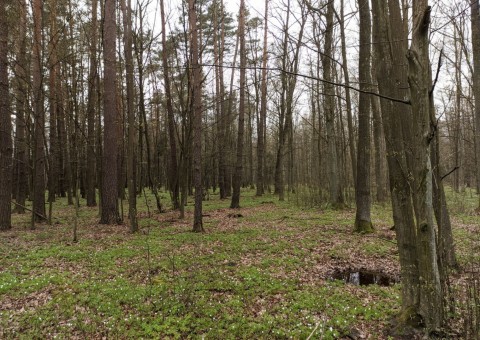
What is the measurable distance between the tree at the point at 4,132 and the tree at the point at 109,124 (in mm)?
3090

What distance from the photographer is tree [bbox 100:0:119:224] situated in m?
11.8

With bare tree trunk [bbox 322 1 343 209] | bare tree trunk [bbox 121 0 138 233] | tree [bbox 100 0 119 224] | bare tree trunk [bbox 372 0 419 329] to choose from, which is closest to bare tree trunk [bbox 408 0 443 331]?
bare tree trunk [bbox 372 0 419 329]

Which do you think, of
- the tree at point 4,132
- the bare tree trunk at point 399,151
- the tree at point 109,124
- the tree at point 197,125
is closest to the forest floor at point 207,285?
the bare tree trunk at point 399,151

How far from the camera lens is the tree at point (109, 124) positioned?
11.8 m

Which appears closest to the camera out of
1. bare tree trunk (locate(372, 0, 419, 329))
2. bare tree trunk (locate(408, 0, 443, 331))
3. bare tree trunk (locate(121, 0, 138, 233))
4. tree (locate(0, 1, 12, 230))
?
bare tree trunk (locate(408, 0, 443, 331))

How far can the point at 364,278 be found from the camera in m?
6.62

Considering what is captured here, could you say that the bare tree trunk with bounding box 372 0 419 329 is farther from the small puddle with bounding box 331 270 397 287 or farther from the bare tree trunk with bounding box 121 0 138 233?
the bare tree trunk with bounding box 121 0 138 233

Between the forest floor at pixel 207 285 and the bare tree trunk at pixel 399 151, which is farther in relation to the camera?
the forest floor at pixel 207 285

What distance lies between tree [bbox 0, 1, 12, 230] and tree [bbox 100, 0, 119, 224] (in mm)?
3090

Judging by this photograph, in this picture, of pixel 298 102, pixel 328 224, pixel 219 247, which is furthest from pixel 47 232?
pixel 298 102

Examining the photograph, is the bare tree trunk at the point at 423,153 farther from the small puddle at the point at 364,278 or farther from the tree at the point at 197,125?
the tree at the point at 197,125

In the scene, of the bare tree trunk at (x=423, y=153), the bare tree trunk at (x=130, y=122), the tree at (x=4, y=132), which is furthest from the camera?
the tree at (x=4, y=132)

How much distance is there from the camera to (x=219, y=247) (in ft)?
27.9

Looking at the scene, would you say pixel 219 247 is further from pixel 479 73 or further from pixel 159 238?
pixel 479 73
